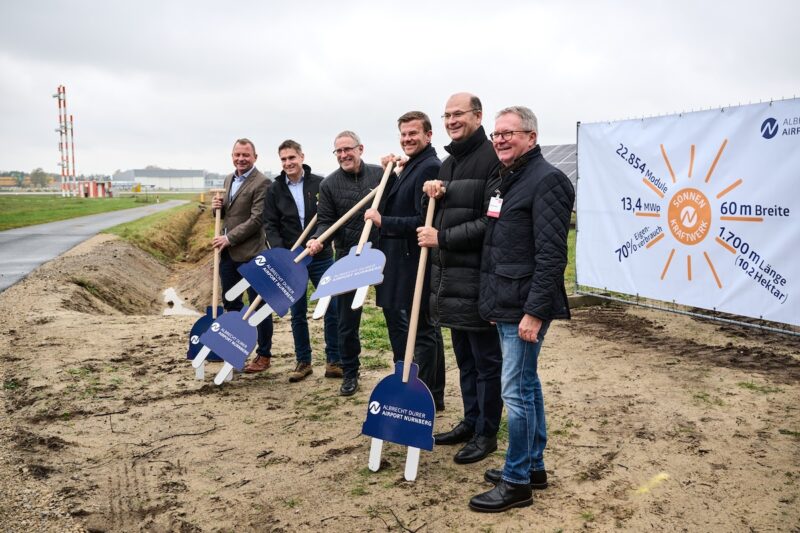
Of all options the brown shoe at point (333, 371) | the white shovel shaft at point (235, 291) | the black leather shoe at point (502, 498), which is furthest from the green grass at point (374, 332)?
the black leather shoe at point (502, 498)

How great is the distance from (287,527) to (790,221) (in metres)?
5.71

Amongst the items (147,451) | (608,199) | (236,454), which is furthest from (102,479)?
(608,199)

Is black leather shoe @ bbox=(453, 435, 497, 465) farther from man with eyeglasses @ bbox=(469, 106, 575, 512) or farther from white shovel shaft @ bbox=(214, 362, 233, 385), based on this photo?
white shovel shaft @ bbox=(214, 362, 233, 385)

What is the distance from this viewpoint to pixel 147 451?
4.28 meters

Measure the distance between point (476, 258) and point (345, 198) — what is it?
74.6 inches

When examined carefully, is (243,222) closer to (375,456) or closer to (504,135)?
(375,456)

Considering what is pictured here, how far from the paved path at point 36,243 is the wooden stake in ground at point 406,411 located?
28.4 ft

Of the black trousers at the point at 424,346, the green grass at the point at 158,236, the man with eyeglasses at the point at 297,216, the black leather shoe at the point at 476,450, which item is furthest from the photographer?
the green grass at the point at 158,236

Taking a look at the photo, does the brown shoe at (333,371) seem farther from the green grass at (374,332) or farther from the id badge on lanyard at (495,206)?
the id badge on lanyard at (495,206)

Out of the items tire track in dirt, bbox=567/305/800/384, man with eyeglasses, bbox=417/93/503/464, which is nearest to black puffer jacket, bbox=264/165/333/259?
man with eyeglasses, bbox=417/93/503/464

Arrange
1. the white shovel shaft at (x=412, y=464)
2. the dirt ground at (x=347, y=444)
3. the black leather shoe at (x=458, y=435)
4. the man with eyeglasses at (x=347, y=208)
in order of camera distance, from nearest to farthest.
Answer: the dirt ground at (x=347, y=444)
the white shovel shaft at (x=412, y=464)
the black leather shoe at (x=458, y=435)
the man with eyeglasses at (x=347, y=208)

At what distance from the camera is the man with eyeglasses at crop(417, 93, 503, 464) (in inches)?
147

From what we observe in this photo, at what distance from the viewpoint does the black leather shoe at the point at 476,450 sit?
13.0ft

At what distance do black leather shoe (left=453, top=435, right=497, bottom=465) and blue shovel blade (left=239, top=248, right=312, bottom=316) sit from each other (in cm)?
201
